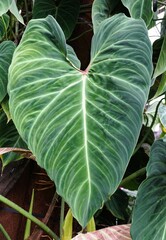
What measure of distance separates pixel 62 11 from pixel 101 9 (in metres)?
0.24

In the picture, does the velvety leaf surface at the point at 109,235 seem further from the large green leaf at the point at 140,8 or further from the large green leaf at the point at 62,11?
the large green leaf at the point at 62,11

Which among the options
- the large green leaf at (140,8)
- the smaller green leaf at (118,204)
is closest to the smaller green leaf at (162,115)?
the large green leaf at (140,8)

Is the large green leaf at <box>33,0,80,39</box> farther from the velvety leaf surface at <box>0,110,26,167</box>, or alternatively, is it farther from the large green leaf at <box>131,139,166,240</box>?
the large green leaf at <box>131,139,166,240</box>

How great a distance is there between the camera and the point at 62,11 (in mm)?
1251

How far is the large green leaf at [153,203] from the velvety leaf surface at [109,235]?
1.6 inches

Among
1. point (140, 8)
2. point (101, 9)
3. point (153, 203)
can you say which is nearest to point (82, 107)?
point (153, 203)

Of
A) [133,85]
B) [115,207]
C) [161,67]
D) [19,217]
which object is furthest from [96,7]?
[19,217]

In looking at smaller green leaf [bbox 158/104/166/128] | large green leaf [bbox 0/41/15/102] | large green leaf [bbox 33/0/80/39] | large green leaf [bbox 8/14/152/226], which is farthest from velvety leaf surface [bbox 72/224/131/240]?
large green leaf [bbox 33/0/80/39]

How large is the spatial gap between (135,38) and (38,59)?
17cm

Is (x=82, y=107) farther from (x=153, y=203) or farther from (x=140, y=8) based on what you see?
(x=140, y=8)

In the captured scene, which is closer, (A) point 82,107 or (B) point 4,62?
(A) point 82,107

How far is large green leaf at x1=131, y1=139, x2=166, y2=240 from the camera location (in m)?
0.69

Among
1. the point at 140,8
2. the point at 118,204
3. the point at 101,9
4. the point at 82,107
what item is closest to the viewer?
the point at 82,107

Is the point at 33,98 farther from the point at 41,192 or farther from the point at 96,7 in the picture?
the point at 41,192
